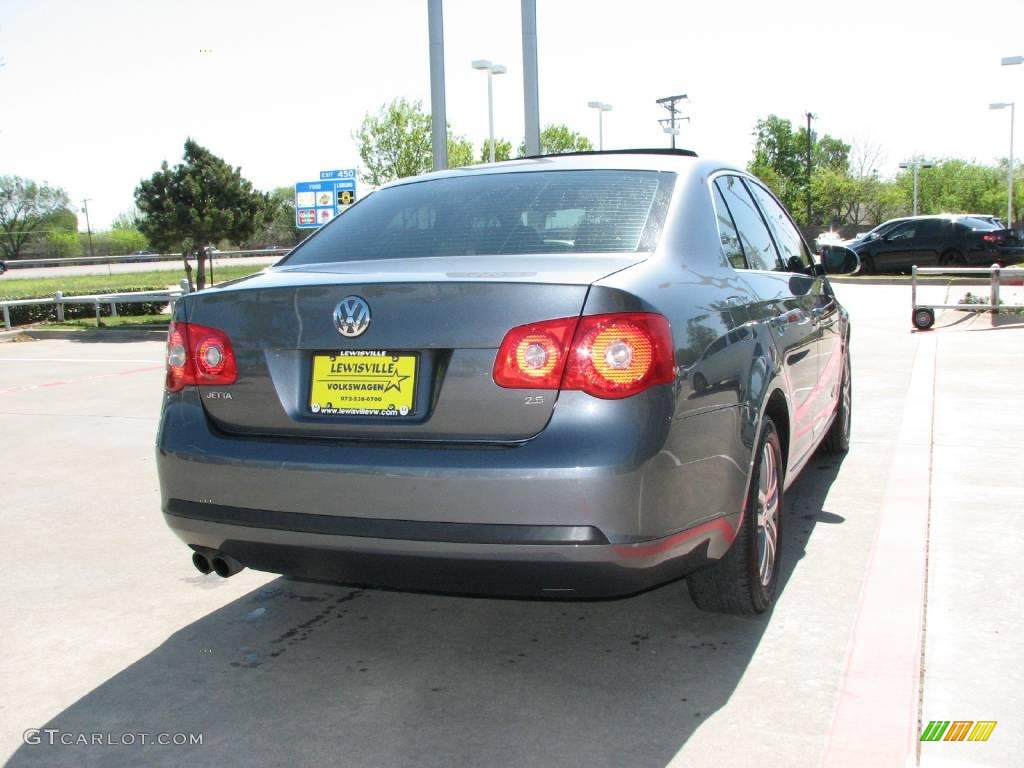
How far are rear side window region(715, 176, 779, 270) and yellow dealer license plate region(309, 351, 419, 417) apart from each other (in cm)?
173

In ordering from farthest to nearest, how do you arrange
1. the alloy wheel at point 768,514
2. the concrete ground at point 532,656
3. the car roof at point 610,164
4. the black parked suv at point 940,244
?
the black parked suv at point 940,244
the car roof at point 610,164
the alloy wheel at point 768,514
the concrete ground at point 532,656

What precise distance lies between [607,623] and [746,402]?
1.06 meters

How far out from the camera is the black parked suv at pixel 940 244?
28.2 meters

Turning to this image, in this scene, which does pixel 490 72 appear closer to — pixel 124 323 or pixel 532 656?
pixel 124 323

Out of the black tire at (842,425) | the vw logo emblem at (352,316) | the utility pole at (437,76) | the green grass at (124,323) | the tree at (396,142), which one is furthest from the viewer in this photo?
the tree at (396,142)

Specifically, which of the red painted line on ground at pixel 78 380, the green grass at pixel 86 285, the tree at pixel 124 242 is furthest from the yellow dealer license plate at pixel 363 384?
the tree at pixel 124 242

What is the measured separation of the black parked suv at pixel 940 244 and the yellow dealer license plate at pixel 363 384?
26.9m

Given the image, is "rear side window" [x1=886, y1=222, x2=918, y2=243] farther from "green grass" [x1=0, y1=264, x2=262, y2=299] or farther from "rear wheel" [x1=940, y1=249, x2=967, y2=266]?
"green grass" [x1=0, y1=264, x2=262, y2=299]

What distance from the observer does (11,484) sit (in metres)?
6.65

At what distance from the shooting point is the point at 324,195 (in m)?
20.0

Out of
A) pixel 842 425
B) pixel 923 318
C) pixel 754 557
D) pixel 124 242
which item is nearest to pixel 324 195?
pixel 923 318

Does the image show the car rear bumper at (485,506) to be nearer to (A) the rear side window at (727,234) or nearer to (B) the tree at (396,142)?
(A) the rear side window at (727,234)

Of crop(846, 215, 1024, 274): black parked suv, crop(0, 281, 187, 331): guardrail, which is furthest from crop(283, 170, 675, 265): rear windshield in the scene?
crop(846, 215, 1024, 274): black parked suv

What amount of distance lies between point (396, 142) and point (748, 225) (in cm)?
5481
